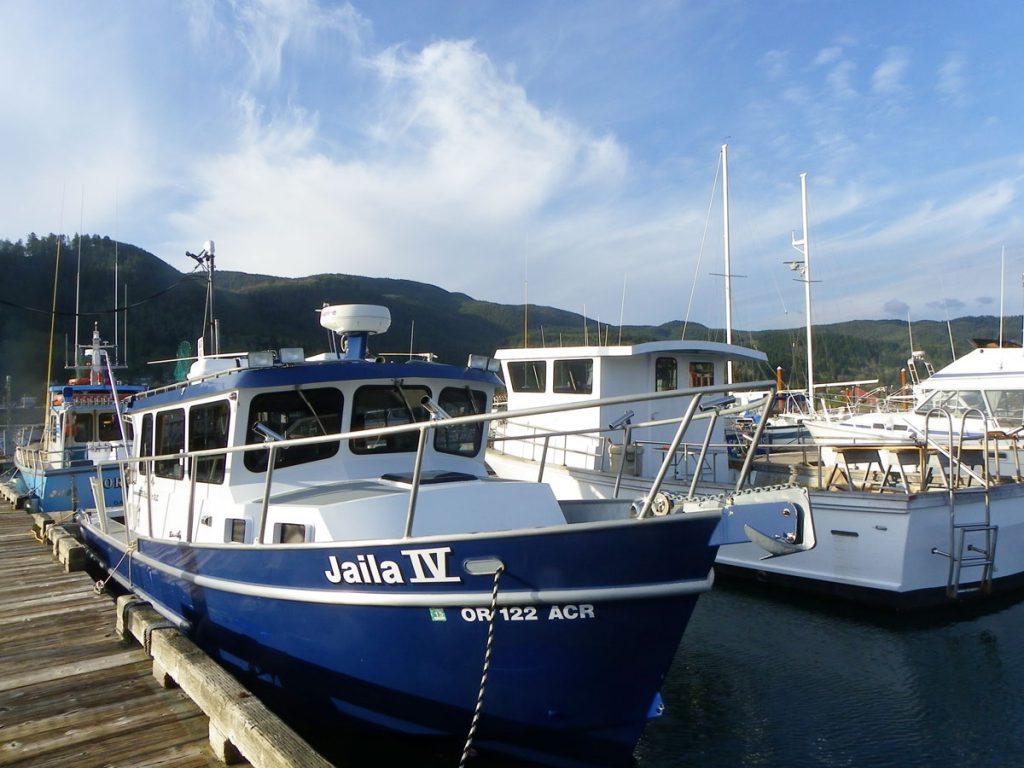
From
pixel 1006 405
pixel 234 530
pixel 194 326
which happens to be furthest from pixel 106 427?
pixel 194 326

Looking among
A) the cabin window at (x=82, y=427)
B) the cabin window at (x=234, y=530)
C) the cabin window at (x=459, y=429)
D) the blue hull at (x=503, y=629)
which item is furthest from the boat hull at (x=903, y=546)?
the cabin window at (x=82, y=427)

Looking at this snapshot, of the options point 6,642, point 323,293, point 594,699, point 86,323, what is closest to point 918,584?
point 594,699

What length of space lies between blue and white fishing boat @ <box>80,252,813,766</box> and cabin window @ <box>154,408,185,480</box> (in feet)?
0.13

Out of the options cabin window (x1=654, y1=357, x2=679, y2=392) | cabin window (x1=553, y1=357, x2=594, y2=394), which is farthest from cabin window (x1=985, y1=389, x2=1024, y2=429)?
cabin window (x1=553, y1=357, x2=594, y2=394)

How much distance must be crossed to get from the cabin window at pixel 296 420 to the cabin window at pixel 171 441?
1.19 m

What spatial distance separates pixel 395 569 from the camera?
168 inches

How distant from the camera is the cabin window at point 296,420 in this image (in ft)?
19.4

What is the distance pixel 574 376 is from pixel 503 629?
9.03 m

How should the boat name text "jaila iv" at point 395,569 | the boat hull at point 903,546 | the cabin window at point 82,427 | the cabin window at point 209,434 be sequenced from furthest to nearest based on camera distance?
the cabin window at point 82,427, the boat hull at point 903,546, the cabin window at point 209,434, the boat name text "jaila iv" at point 395,569

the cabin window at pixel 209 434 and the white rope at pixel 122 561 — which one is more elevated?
the cabin window at pixel 209 434

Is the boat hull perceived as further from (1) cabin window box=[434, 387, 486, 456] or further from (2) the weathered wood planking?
(2) the weathered wood planking

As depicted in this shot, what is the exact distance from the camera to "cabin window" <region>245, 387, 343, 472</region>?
5.91 meters

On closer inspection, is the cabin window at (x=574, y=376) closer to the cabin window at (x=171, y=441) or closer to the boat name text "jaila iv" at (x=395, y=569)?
the cabin window at (x=171, y=441)

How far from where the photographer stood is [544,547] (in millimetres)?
3908
